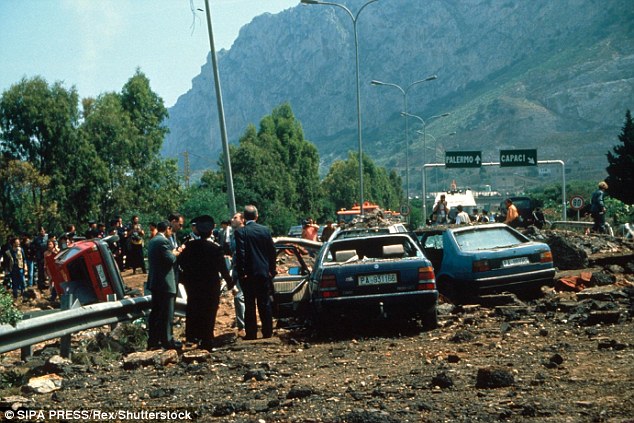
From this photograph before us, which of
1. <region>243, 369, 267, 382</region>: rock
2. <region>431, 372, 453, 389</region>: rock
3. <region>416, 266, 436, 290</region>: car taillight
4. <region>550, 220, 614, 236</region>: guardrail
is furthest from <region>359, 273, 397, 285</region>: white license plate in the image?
<region>550, 220, 614, 236</region>: guardrail

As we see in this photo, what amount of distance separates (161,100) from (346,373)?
5479cm

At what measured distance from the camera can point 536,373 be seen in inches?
286

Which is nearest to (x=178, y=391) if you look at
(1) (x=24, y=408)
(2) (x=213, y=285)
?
(1) (x=24, y=408)

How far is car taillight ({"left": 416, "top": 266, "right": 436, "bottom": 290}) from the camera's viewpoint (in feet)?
37.0

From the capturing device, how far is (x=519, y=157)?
52375 mm

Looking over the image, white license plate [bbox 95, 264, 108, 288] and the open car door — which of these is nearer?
the open car door

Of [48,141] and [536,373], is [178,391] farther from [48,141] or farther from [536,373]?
[48,141]

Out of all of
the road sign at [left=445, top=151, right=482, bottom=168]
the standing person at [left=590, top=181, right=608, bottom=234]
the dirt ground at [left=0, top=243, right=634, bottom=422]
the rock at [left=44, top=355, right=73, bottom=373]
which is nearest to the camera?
the dirt ground at [left=0, top=243, right=634, bottom=422]

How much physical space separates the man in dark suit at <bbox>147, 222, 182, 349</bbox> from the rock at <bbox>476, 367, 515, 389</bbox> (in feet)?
17.2

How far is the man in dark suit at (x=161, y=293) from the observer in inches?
433

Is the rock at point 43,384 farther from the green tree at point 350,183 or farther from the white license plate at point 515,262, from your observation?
the green tree at point 350,183

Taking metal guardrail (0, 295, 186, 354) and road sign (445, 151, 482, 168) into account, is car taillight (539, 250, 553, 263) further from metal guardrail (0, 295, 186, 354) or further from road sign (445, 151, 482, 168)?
road sign (445, 151, 482, 168)

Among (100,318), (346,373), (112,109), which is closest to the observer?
(346,373)

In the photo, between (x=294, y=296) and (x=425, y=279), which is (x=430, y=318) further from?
(x=294, y=296)
